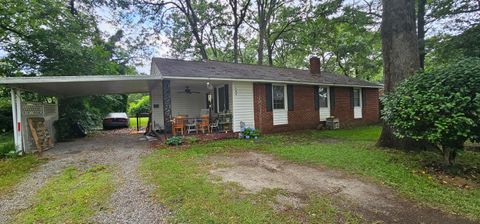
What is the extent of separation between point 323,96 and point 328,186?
9.59 metres

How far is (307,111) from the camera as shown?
12.1 metres

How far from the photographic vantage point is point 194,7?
19812mm

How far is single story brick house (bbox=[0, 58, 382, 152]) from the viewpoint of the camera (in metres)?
8.20

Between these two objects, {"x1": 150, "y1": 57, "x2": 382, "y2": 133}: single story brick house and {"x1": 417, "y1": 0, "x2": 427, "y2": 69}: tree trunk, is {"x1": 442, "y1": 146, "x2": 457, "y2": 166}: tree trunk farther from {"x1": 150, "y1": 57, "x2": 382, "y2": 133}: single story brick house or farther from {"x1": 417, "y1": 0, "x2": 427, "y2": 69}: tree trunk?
{"x1": 417, "y1": 0, "x2": 427, "y2": 69}: tree trunk

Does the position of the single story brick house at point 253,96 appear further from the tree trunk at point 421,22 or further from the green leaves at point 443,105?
the green leaves at point 443,105

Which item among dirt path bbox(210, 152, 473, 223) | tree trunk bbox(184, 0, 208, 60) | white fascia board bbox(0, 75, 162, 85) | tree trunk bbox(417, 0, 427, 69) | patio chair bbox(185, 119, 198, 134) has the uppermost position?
tree trunk bbox(184, 0, 208, 60)

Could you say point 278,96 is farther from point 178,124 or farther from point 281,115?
point 178,124

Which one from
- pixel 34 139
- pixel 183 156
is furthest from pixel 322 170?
pixel 34 139

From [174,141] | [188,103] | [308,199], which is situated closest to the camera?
[308,199]

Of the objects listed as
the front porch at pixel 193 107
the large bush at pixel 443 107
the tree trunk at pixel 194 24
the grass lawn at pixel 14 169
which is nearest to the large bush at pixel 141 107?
the tree trunk at pixel 194 24

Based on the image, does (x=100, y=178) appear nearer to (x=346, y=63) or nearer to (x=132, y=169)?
(x=132, y=169)

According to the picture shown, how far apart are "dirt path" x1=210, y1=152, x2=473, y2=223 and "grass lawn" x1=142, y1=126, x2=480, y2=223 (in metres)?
0.25

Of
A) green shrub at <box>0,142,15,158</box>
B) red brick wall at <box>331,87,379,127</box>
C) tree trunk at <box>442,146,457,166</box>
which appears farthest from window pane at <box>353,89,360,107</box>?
green shrub at <box>0,142,15,158</box>

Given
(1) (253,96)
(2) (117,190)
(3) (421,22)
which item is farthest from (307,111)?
(2) (117,190)
